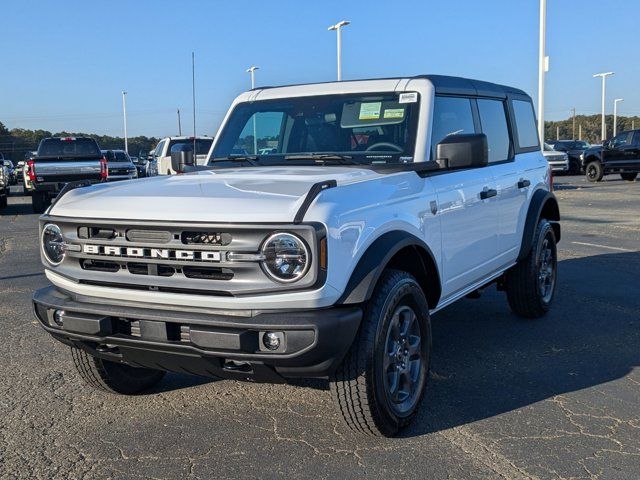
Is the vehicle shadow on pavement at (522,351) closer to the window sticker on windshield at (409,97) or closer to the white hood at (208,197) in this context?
the white hood at (208,197)

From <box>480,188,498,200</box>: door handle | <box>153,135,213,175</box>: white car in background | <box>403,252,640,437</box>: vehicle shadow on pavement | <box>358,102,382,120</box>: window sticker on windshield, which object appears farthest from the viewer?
<box>153,135,213,175</box>: white car in background

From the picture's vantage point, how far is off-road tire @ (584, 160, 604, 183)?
26953mm

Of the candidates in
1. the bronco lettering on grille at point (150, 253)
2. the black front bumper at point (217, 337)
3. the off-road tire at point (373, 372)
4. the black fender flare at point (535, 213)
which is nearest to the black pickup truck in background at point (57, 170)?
the black fender flare at point (535, 213)

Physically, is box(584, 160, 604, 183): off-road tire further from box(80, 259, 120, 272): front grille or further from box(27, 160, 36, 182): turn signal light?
box(80, 259, 120, 272): front grille

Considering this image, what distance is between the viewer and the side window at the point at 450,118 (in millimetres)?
4543

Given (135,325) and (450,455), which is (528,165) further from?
(135,325)

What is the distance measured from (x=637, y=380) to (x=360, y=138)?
2.46 meters

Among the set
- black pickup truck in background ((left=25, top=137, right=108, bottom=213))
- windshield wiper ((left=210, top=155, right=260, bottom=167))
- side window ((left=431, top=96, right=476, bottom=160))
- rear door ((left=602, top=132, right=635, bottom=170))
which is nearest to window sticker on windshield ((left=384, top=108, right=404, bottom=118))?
side window ((left=431, top=96, right=476, bottom=160))

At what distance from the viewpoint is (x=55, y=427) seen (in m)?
3.89

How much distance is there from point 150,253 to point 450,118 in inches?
96.6

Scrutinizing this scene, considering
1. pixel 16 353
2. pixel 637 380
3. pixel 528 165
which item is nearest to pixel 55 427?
pixel 16 353

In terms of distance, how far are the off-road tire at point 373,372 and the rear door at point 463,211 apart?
0.79 metres

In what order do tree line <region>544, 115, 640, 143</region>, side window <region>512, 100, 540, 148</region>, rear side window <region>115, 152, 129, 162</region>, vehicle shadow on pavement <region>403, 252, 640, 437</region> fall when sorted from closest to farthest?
1. vehicle shadow on pavement <region>403, 252, 640, 437</region>
2. side window <region>512, 100, 540, 148</region>
3. rear side window <region>115, 152, 129, 162</region>
4. tree line <region>544, 115, 640, 143</region>

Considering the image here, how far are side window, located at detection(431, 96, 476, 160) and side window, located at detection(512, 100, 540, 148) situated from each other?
3.77ft
